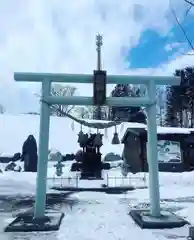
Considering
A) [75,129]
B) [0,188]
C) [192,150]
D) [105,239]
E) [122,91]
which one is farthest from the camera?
[75,129]

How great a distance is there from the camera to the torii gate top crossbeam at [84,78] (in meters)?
8.08

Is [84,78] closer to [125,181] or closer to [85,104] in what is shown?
[85,104]

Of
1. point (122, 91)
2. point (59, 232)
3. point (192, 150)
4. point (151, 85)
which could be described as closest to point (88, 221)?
point (59, 232)

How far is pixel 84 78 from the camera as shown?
823 cm

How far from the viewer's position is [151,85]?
836cm

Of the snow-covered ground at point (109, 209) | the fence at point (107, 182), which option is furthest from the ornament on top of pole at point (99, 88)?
the fence at point (107, 182)

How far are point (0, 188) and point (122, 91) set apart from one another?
32.0 metres

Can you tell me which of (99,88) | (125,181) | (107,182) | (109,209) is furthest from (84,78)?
(125,181)

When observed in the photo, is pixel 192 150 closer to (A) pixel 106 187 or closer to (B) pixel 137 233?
(A) pixel 106 187

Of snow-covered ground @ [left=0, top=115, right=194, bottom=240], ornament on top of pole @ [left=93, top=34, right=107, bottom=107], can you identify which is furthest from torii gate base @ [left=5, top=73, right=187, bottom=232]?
snow-covered ground @ [left=0, top=115, right=194, bottom=240]

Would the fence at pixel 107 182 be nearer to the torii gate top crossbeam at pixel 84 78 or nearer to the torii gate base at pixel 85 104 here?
the torii gate base at pixel 85 104

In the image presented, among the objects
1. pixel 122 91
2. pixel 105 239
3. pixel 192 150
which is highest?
pixel 122 91

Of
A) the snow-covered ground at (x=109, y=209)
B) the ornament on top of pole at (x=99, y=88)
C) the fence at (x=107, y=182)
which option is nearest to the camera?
the snow-covered ground at (x=109, y=209)

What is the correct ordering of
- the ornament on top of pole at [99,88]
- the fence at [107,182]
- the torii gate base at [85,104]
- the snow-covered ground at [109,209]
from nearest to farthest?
the snow-covered ground at [109,209] < the torii gate base at [85,104] < the ornament on top of pole at [99,88] < the fence at [107,182]
